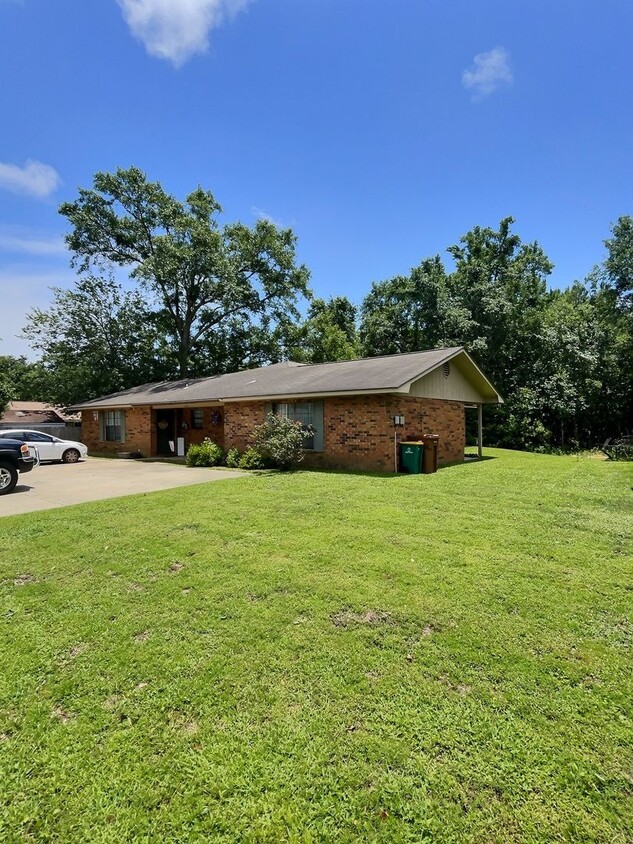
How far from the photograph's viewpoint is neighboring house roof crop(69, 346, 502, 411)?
1221cm

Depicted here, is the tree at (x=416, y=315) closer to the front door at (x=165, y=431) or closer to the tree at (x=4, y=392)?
the front door at (x=165, y=431)

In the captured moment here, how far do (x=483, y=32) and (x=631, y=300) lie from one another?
726 inches

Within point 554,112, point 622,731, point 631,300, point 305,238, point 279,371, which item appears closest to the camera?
point 622,731

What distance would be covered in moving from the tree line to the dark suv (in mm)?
19296

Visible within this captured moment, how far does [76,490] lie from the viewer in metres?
10.1

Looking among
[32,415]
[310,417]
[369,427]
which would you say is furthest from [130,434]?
[32,415]

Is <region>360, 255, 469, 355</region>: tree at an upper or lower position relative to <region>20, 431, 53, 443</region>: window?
upper

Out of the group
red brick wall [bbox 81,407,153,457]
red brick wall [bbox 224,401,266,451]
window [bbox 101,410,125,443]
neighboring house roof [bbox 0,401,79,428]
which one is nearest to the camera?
red brick wall [bbox 224,401,266,451]

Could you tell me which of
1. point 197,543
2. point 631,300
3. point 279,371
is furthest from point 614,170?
point 197,543

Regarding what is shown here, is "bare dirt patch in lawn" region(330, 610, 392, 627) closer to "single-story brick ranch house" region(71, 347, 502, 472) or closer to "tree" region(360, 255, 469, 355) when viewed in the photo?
"single-story brick ranch house" region(71, 347, 502, 472)

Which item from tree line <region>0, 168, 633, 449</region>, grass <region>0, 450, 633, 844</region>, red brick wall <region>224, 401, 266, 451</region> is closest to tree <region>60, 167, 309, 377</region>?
tree line <region>0, 168, 633, 449</region>

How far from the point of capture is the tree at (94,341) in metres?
27.9

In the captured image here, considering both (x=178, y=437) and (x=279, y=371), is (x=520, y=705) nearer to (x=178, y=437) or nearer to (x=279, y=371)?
(x=279, y=371)

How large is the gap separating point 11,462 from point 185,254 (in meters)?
20.7
